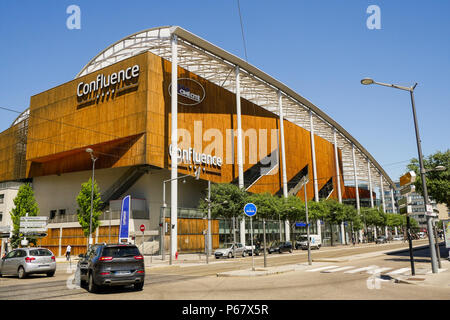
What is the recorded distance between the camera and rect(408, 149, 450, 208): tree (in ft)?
78.6

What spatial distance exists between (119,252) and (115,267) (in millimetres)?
632

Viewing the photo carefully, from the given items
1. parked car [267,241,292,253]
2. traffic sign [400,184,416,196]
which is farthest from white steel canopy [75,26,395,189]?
traffic sign [400,184,416,196]

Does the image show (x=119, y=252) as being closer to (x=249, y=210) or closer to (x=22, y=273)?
(x=249, y=210)

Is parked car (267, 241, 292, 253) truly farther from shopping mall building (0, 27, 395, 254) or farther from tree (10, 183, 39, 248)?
tree (10, 183, 39, 248)

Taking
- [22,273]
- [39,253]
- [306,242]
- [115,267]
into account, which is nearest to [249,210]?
[115,267]

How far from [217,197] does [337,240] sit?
5817 centimetres

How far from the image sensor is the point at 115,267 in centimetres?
1280

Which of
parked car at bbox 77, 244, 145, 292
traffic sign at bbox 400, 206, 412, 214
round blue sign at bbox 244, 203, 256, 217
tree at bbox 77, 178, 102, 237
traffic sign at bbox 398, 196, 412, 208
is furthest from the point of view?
tree at bbox 77, 178, 102, 237

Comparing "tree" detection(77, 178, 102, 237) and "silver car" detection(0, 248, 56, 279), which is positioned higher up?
"tree" detection(77, 178, 102, 237)

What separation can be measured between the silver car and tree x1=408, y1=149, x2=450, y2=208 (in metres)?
23.6

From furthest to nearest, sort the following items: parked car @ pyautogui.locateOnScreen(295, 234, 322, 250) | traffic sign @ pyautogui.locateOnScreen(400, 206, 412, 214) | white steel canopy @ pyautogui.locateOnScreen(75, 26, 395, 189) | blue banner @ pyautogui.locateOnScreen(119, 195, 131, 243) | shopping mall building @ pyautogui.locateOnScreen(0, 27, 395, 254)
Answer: parked car @ pyautogui.locateOnScreen(295, 234, 322, 250) → white steel canopy @ pyautogui.locateOnScreen(75, 26, 395, 189) → shopping mall building @ pyautogui.locateOnScreen(0, 27, 395, 254) → blue banner @ pyautogui.locateOnScreen(119, 195, 131, 243) → traffic sign @ pyautogui.locateOnScreen(400, 206, 412, 214)

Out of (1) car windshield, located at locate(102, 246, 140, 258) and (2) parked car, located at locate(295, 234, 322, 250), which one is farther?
(2) parked car, located at locate(295, 234, 322, 250)
